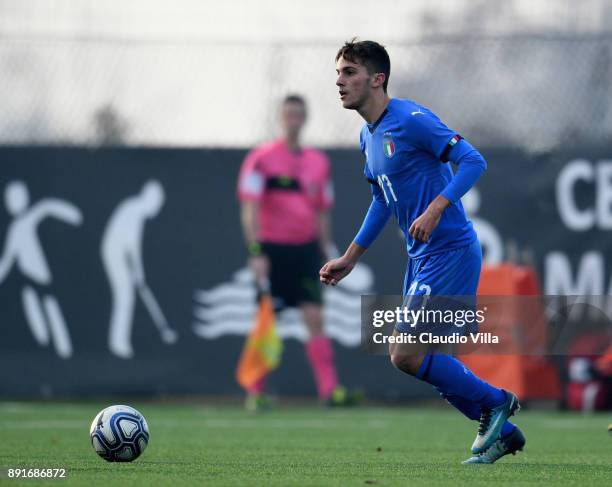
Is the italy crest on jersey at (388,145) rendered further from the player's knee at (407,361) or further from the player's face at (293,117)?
the player's face at (293,117)

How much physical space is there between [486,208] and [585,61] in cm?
189

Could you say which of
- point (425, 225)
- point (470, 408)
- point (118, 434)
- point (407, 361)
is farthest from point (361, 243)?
point (118, 434)

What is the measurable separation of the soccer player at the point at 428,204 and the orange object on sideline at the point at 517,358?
528cm

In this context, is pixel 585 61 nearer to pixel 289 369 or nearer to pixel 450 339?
pixel 289 369

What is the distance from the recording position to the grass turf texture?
19.7 ft

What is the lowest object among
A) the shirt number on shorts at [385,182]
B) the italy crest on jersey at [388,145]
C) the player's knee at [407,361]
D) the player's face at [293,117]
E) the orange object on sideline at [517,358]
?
the orange object on sideline at [517,358]

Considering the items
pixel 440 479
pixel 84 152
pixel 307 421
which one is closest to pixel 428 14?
pixel 84 152

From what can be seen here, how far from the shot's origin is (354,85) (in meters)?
7.02

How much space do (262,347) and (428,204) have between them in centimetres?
584

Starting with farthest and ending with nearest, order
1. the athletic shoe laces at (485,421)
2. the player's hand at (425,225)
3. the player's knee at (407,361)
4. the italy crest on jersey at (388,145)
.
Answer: the italy crest on jersey at (388,145) → the athletic shoe laces at (485,421) → the player's knee at (407,361) → the player's hand at (425,225)

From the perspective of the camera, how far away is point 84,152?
13.2 m

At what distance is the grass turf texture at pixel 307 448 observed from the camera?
Result: 19.7 ft

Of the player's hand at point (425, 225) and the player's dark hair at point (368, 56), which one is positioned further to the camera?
the player's dark hair at point (368, 56)

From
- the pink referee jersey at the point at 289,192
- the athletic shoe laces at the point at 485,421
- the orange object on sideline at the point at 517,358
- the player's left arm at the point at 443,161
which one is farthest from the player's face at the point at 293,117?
the athletic shoe laces at the point at 485,421
